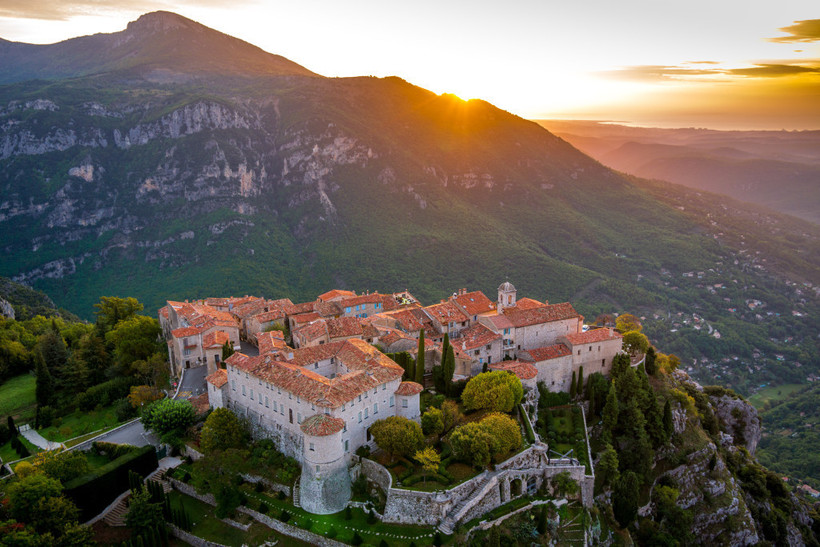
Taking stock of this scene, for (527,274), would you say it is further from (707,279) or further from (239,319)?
(239,319)

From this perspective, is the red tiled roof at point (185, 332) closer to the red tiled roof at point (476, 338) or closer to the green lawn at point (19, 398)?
the green lawn at point (19, 398)

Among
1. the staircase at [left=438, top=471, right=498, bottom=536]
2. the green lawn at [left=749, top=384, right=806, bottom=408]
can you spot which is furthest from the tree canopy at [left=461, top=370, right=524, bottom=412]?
the green lawn at [left=749, top=384, right=806, bottom=408]

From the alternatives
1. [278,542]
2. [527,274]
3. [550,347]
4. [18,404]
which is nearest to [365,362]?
[278,542]

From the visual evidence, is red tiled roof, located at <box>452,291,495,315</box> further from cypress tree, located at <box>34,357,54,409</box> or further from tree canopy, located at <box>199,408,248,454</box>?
cypress tree, located at <box>34,357,54,409</box>

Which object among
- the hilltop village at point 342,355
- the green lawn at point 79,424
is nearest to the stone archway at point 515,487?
the hilltop village at point 342,355

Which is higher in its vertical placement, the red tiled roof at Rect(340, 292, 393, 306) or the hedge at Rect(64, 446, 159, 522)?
the red tiled roof at Rect(340, 292, 393, 306)

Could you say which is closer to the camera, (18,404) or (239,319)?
(18,404)
